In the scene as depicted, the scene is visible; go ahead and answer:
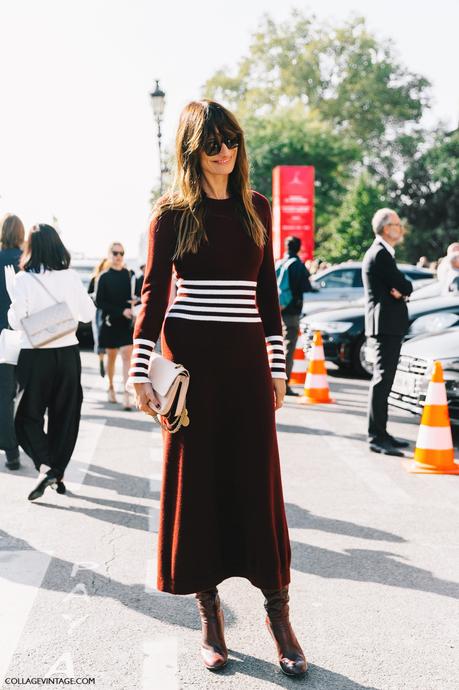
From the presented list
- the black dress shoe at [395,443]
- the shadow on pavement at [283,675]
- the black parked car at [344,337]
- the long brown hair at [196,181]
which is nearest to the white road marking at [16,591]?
the shadow on pavement at [283,675]

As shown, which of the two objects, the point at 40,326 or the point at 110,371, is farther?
the point at 110,371

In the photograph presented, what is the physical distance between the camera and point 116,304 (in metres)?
10.1

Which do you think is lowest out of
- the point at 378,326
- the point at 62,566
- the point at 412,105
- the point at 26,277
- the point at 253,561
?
the point at 62,566

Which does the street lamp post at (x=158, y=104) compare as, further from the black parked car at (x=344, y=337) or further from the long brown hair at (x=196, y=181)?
the long brown hair at (x=196, y=181)

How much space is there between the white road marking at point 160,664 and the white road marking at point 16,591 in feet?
1.67

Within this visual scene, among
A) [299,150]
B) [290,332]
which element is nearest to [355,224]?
[299,150]

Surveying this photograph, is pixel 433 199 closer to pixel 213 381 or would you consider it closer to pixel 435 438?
pixel 435 438

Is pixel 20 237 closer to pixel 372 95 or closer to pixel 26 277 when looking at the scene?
pixel 26 277

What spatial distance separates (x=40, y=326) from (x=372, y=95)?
5207 cm

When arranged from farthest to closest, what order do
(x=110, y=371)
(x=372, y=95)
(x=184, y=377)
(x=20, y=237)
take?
(x=372, y=95) < (x=110, y=371) < (x=20, y=237) < (x=184, y=377)

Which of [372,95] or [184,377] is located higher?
[372,95]

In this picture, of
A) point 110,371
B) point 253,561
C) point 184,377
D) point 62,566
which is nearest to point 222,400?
point 184,377

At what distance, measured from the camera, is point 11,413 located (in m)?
6.91

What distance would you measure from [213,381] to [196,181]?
0.73 m
